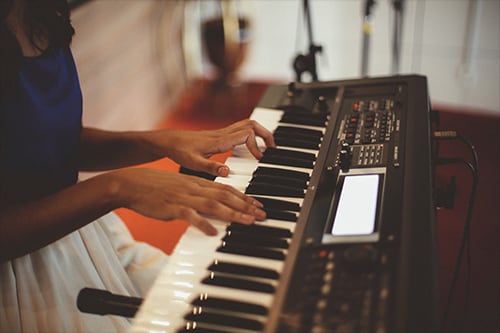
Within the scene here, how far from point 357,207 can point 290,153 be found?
11.1 inches

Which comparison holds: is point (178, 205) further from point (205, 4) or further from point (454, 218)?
point (205, 4)

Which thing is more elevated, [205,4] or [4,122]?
[205,4]

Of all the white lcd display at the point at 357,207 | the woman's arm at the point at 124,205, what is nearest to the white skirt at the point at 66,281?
the woman's arm at the point at 124,205

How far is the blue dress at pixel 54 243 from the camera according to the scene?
1.15m

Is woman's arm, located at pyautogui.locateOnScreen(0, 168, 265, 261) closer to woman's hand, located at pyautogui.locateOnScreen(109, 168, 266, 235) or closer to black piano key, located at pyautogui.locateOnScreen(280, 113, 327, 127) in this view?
woman's hand, located at pyautogui.locateOnScreen(109, 168, 266, 235)

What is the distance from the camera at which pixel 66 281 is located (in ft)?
4.04

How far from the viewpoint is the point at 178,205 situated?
95 cm

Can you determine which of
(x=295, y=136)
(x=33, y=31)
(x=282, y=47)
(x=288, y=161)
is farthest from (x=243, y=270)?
(x=282, y=47)

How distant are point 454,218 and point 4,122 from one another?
2049 millimetres

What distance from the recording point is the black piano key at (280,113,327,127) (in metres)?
1.33

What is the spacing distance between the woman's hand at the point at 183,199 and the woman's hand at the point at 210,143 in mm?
170

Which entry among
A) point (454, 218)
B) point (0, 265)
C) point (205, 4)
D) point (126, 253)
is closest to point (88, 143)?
point (126, 253)

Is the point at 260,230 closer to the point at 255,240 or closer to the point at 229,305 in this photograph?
the point at 255,240

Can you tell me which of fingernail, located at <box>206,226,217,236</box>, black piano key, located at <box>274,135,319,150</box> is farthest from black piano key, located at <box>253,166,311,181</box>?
fingernail, located at <box>206,226,217,236</box>
